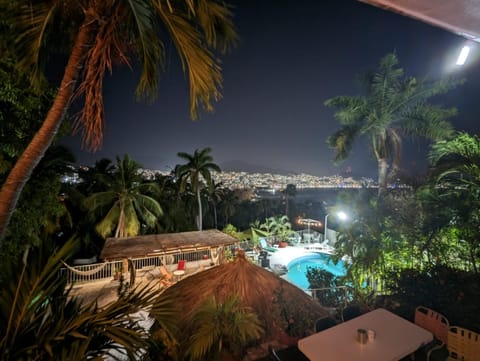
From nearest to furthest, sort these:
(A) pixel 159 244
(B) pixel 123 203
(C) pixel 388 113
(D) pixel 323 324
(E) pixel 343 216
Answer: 1. (D) pixel 323 324
2. (E) pixel 343 216
3. (A) pixel 159 244
4. (C) pixel 388 113
5. (B) pixel 123 203

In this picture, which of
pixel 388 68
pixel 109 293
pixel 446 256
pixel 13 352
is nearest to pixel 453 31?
pixel 13 352

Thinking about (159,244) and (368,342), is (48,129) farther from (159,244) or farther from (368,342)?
(159,244)

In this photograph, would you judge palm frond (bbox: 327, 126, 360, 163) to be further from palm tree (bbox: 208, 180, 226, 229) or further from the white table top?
palm tree (bbox: 208, 180, 226, 229)

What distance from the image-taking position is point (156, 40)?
1.98 metres

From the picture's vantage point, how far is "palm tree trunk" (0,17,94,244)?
1843 millimetres

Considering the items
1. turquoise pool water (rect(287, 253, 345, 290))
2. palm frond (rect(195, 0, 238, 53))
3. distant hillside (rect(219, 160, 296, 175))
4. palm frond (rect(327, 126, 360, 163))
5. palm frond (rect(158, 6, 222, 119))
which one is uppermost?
distant hillside (rect(219, 160, 296, 175))

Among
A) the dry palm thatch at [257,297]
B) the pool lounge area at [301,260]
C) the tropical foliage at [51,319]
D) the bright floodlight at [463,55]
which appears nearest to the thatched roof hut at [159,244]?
the pool lounge area at [301,260]

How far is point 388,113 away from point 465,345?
8.89 metres

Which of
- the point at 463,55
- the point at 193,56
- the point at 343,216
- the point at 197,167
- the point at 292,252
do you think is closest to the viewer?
the point at 193,56

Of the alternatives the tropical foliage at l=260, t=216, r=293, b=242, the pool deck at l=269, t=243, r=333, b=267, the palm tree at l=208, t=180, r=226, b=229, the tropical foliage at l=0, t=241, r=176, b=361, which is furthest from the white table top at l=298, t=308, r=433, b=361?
the palm tree at l=208, t=180, r=226, b=229

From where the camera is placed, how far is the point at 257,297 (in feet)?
13.0

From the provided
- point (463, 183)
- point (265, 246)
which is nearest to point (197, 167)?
point (265, 246)

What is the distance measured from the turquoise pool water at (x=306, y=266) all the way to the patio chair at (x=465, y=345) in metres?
9.40

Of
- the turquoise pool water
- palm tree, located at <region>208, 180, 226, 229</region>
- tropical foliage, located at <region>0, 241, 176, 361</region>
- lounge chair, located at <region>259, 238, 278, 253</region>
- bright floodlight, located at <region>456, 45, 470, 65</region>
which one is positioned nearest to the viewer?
tropical foliage, located at <region>0, 241, 176, 361</region>
